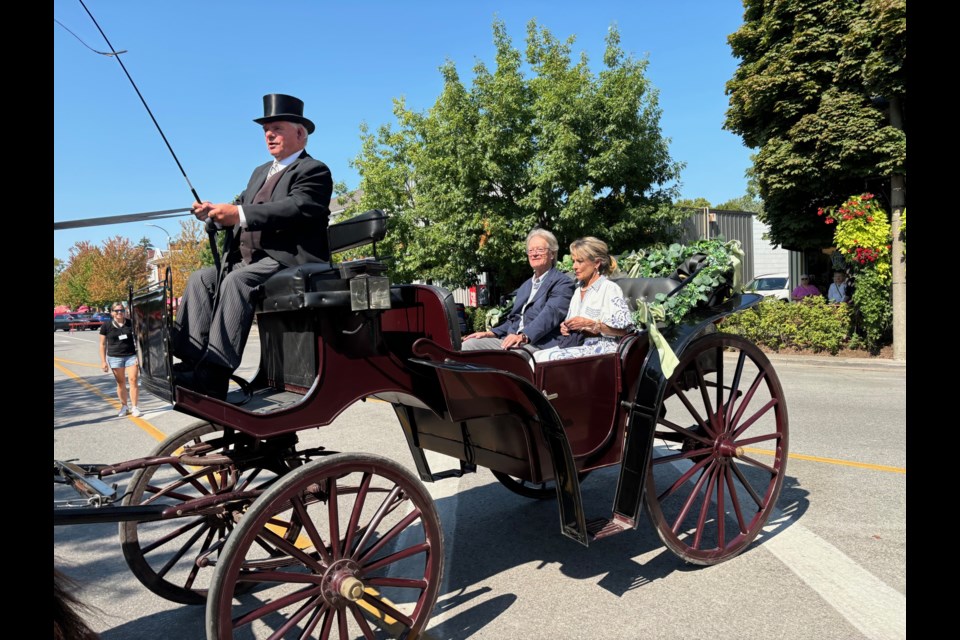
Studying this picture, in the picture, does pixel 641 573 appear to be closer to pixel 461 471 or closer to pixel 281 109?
pixel 461 471

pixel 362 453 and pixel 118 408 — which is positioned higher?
pixel 362 453

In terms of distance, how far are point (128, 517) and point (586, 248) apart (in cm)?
290

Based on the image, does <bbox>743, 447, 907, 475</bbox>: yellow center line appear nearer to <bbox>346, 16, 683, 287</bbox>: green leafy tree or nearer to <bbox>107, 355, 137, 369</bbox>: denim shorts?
<bbox>107, 355, 137, 369</bbox>: denim shorts

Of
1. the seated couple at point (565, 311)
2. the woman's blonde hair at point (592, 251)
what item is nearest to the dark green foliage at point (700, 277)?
the seated couple at point (565, 311)

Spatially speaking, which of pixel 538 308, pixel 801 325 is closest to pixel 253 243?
pixel 538 308

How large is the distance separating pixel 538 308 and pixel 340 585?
7.29 ft

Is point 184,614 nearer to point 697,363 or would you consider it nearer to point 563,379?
point 563,379

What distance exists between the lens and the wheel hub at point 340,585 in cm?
257

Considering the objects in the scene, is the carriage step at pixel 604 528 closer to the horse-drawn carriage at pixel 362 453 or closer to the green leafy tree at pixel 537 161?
the horse-drawn carriage at pixel 362 453

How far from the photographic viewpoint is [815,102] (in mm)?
14938

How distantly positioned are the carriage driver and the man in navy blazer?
53.0 inches

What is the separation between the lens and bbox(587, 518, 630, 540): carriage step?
3242 millimetres

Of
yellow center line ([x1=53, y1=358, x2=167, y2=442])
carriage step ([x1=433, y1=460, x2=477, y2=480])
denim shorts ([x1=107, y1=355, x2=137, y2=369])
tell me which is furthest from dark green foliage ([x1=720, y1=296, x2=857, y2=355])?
denim shorts ([x1=107, y1=355, x2=137, y2=369])
